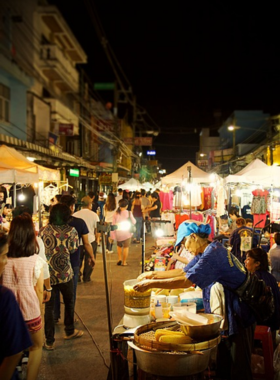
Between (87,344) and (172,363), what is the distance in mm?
3059

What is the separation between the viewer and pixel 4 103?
1777cm

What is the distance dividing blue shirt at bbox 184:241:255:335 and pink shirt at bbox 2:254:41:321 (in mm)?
1719

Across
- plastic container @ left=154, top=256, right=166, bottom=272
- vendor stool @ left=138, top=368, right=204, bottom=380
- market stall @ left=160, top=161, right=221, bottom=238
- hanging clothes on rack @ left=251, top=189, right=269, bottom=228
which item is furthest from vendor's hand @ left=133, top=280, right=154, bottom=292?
hanging clothes on rack @ left=251, top=189, right=269, bottom=228

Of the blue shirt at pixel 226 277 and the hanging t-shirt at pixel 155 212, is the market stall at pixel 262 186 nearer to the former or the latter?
the hanging t-shirt at pixel 155 212

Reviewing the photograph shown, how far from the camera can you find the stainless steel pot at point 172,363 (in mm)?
2879

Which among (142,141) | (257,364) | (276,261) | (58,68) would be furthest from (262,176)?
(142,141)

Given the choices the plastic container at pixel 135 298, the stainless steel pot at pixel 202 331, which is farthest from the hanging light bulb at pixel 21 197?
the stainless steel pot at pixel 202 331

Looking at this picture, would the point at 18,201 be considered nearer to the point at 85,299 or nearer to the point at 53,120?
the point at 85,299

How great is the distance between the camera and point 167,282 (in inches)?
148

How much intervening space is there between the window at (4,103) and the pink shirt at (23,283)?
48.4 ft

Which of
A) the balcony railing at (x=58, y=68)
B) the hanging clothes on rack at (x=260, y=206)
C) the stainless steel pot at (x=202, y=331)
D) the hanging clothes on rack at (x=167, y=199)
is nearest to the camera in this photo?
the stainless steel pot at (x=202, y=331)

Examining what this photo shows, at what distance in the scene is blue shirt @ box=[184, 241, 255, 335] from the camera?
3.49m

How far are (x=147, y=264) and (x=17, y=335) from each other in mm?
6047

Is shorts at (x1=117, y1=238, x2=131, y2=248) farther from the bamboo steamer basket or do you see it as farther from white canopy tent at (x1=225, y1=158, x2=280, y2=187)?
the bamboo steamer basket
